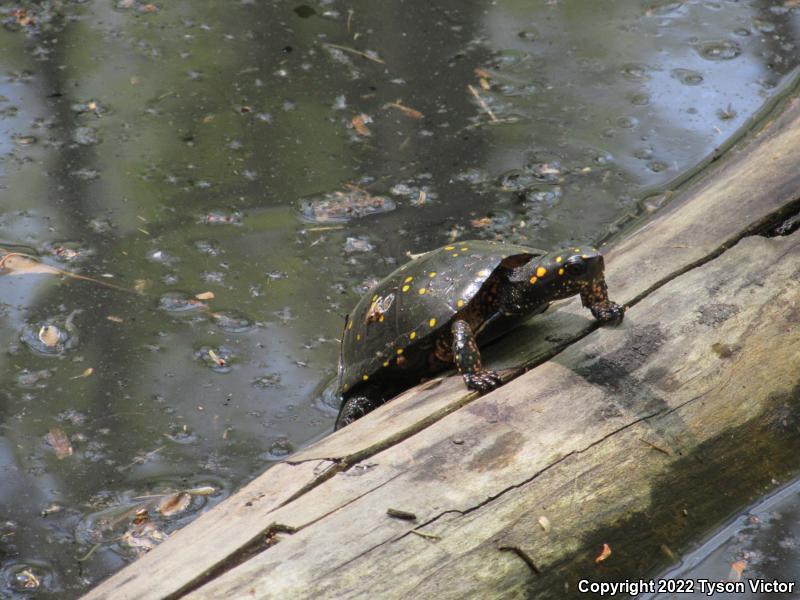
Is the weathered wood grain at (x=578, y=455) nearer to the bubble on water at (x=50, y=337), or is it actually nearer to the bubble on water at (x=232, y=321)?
the bubble on water at (x=232, y=321)

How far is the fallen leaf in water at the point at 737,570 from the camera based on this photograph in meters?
3.33

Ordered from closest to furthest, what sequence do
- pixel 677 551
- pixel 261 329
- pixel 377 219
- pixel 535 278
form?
pixel 677 551 < pixel 535 278 < pixel 261 329 < pixel 377 219

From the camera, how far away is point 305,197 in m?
5.45

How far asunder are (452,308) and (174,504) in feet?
4.10

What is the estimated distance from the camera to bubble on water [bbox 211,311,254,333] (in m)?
4.62

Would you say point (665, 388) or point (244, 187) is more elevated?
point (665, 388)

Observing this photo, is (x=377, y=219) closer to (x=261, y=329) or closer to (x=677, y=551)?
(x=261, y=329)

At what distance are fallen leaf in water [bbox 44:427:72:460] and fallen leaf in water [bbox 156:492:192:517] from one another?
0.50 metres

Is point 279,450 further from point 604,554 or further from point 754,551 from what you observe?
point 754,551

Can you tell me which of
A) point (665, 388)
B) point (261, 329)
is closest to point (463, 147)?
point (261, 329)

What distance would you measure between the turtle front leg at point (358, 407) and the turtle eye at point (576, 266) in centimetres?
Answer: 88

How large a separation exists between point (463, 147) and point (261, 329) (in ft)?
6.13

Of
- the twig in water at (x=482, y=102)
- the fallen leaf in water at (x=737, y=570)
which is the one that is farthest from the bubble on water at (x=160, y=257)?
the fallen leaf in water at (x=737, y=570)

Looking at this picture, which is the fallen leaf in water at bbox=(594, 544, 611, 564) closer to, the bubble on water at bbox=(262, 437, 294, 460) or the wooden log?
the wooden log
